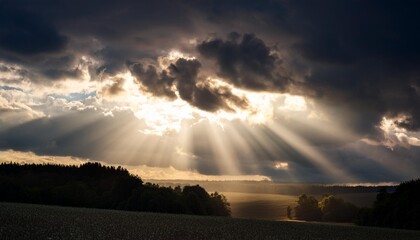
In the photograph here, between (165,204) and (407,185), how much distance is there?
233 feet

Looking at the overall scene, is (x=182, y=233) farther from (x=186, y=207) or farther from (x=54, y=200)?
(x=54, y=200)

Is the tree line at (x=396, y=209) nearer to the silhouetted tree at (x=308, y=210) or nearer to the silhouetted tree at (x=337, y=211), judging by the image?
the silhouetted tree at (x=337, y=211)

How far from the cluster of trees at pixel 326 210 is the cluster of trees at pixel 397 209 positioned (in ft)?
138

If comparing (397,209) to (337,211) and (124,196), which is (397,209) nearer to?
(337,211)

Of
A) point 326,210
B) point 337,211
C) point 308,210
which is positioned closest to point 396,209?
point 337,211

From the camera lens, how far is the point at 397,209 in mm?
122750

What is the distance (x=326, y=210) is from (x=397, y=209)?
6595cm

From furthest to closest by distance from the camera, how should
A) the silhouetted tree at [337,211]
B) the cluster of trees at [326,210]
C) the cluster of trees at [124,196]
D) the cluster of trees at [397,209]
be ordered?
the cluster of trees at [326,210] → the silhouetted tree at [337,211] → the cluster of trees at [124,196] → the cluster of trees at [397,209]

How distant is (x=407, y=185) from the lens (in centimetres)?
13138

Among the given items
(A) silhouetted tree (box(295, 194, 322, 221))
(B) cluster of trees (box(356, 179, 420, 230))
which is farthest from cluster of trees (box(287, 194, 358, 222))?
(B) cluster of trees (box(356, 179, 420, 230))

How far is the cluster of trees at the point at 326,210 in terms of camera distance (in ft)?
597

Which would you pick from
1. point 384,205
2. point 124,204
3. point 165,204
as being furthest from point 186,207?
point 384,205

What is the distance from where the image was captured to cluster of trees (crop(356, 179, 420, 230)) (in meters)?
118

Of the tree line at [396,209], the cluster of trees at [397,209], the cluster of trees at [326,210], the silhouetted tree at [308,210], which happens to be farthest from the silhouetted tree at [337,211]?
the cluster of trees at [397,209]
